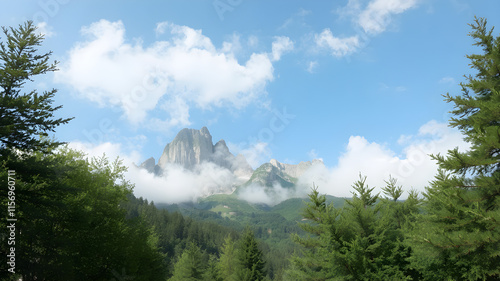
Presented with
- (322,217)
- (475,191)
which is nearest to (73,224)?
(322,217)

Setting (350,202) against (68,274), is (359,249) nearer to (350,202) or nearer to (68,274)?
(350,202)

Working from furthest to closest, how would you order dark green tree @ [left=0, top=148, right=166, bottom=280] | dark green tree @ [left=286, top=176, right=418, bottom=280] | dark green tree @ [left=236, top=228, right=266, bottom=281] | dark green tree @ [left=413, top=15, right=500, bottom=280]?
dark green tree @ [left=236, top=228, right=266, bottom=281] → dark green tree @ [left=286, top=176, right=418, bottom=280] → dark green tree @ [left=0, top=148, right=166, bottom=280] → dark green tree @ [left=413, top=15, right=500, bottom=280]

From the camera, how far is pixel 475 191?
11.2m

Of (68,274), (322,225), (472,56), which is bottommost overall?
(68,274)

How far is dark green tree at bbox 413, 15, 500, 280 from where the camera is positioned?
32.3 feet

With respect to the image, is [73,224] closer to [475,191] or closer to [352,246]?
[352,246]

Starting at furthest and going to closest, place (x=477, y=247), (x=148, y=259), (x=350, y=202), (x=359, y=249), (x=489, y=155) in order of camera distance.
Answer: (x=148, y=259)
(x=350, y=202)
(x=359, y=249)
(x=489, y=155)
(x=477, y=247)

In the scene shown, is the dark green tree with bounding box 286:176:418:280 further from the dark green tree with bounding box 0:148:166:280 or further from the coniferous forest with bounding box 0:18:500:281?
the dark green tree with bounding box 0:148:166:280

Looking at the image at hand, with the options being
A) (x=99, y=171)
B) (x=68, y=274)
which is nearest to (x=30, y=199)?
(x=68, y=274)

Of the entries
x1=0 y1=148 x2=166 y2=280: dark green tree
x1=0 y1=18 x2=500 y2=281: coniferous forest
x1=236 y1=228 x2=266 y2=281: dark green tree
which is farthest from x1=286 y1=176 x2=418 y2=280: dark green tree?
x1=236 y1=228 x2=266 y2=281: dark green tree

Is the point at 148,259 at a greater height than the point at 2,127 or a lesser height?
lesser

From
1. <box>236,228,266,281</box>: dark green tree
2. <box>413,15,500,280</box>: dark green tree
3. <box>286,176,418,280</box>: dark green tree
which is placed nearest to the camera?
<box>413,15,500,280</box>: dark green tree

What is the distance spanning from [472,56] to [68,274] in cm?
2330

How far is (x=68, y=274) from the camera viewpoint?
1494 centimetres
